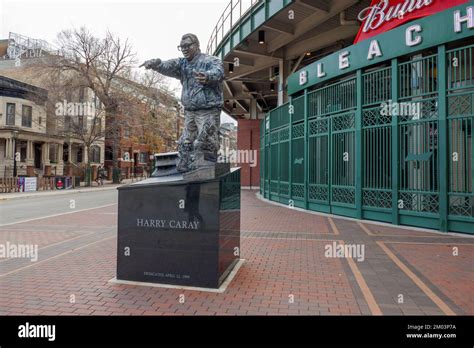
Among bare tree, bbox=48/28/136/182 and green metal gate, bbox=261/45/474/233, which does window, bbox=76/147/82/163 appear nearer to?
bare tree, bbox=48/28/136/182

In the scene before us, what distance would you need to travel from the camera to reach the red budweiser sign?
1041 centimetres

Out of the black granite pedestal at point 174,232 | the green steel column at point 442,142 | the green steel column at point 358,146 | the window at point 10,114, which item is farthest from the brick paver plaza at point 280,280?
the window at point 10,114

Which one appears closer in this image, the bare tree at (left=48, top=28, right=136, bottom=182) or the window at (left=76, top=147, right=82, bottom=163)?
the bare tree at (left=48, top=28, right=136, bottom=182)

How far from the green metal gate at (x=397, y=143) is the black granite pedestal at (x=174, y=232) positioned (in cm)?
692

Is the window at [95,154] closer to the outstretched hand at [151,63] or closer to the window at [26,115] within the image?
the window at [26,115]

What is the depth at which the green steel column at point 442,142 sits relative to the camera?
30.7 ft

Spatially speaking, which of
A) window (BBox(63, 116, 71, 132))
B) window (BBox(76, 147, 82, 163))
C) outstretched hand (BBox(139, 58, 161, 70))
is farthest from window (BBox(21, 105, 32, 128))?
outstretched hand (BBox(139, 58, 161, 70))

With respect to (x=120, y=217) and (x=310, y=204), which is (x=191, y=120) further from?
(x=310, y=204)

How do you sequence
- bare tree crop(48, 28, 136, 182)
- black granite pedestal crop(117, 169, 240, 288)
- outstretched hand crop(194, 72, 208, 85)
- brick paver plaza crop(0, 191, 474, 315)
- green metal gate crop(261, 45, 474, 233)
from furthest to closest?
bare tree crop(48, 28, 136, 182)
green metal gate crop(261, 45, 474, 233)
outstretched hand crop(194, 72, 208, 85)
black granite pedestal crop(117, 169, 240, 288)
brick paver plaza crop(0, 191, 474, 315)

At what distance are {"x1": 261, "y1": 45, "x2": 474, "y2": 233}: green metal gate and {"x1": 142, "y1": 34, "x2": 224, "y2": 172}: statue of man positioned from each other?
6777 mm

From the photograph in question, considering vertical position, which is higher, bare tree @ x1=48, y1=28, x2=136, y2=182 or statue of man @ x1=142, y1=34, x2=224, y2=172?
bare tree @ x1=48, y1=28, x2=136, y2=182

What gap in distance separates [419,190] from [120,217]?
8.26m

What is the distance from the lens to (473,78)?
9102 mm
